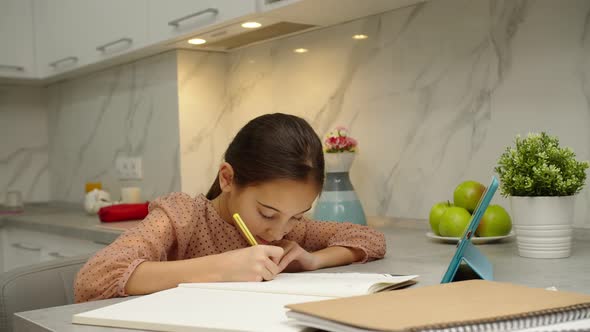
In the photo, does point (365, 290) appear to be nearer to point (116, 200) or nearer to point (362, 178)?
point (362, 178)

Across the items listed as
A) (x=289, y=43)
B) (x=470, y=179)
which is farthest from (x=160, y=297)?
(x=289, y=43)

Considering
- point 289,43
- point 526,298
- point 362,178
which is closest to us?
point 526,298

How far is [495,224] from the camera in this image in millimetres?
1434

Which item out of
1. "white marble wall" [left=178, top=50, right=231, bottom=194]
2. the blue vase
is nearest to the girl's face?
the blue vase

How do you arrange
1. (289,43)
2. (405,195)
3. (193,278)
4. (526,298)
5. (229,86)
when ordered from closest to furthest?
(526,298), (193,278), (405,195), (289,43), (229,86)

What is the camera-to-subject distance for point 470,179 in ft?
5.43

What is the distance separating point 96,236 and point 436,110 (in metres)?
1.09

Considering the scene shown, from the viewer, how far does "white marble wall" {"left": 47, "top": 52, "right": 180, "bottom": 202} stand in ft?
7.81

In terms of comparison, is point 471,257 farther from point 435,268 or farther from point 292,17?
point 292,17

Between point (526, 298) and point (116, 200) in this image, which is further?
point (116, 200)

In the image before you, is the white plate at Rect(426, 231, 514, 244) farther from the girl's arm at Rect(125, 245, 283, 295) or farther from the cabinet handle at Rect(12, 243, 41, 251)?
the cabinet handle at Rect(12, 243, 41, 251)

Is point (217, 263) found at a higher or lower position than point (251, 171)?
lower

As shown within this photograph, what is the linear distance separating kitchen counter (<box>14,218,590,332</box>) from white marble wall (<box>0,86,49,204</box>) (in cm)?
205

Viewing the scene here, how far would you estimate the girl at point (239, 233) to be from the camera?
38.6 inches
